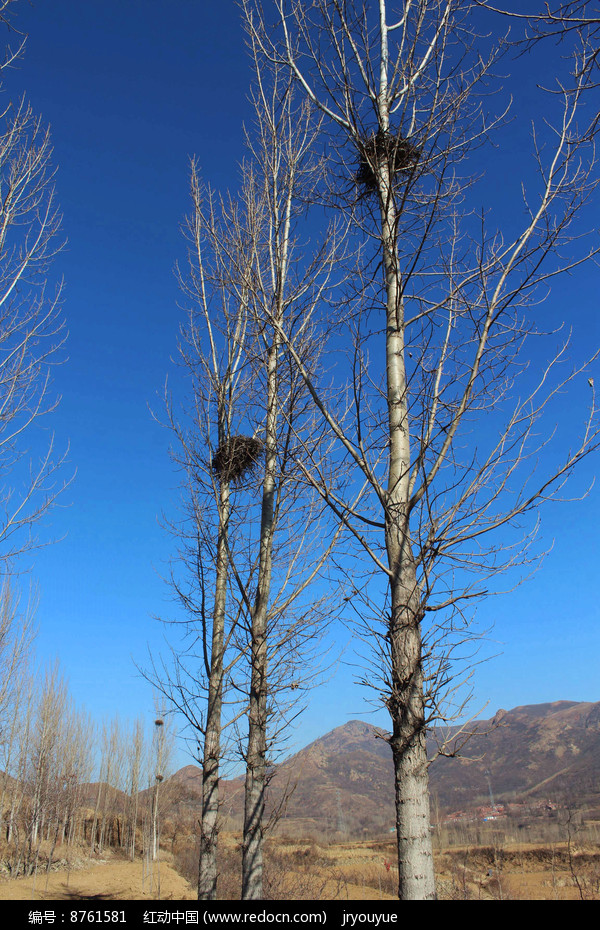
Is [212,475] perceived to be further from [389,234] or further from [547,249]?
[547,249]

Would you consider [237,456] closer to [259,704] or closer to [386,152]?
[259,704]

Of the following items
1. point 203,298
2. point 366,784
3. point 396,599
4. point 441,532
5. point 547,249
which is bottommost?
point 366,784

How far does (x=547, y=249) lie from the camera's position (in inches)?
99.8

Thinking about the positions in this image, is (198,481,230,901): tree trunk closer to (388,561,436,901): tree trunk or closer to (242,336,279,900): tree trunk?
(242,336,279,900): tree trunk

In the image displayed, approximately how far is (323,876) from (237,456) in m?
27.7

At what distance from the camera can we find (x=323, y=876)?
2570cm

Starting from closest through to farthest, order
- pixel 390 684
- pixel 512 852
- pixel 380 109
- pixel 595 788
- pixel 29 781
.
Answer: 1. pixel 390 684
2. pixel 380 109
3. pixel 29 781
4. pixel 512 852
5. pixel 595 788

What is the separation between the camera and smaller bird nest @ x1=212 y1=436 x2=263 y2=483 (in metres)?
6.38

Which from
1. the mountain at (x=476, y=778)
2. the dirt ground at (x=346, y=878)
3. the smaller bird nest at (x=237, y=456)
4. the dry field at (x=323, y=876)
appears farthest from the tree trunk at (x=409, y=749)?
the mountain at (x=476, y=778)

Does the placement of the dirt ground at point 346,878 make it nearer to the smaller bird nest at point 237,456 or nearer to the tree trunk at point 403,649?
the smaller bird nest at point 237,456

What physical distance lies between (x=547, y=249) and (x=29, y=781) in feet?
94.1

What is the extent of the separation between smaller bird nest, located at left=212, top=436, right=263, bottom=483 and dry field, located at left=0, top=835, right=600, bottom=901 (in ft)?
23.2

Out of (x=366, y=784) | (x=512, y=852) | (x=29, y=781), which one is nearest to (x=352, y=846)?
(x=512, y=852)

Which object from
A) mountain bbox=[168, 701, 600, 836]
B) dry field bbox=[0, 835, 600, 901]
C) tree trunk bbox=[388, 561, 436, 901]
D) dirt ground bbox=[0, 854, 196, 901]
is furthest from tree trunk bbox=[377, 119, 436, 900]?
mountain bbox=[168, 701, 600, 836]
